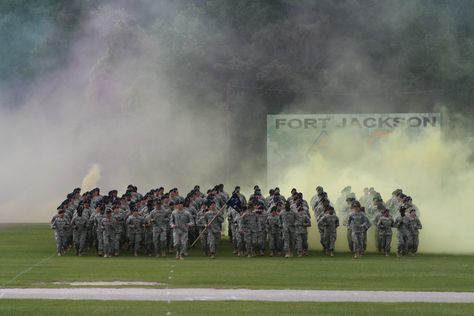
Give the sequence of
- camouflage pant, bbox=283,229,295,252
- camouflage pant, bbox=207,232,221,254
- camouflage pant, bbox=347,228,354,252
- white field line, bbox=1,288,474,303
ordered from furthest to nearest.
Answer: camouflage pant, bbox=347,228,354,252, camouflage pant, bbox=283,229,295,252, camouflage pant, bbox=207,232,221,254, white field line, bbox=1,288,474,303

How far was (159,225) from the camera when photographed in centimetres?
3256

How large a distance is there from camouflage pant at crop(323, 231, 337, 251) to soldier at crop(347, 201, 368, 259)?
2.05 ft

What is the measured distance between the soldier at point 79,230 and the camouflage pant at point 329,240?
7027 mm

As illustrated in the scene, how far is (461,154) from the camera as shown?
45.1 m

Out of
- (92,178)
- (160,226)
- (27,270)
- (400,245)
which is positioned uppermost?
(92,178)

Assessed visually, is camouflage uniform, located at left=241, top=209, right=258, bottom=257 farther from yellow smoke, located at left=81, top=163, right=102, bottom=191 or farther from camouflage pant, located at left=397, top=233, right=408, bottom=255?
yellow smoke, located at left=81, top=163, right=102, bottom=191

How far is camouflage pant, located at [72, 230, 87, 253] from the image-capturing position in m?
32.8

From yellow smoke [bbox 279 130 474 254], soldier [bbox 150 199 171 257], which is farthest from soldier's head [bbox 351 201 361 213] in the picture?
yellow smoke [bbox 279 130 474 254]

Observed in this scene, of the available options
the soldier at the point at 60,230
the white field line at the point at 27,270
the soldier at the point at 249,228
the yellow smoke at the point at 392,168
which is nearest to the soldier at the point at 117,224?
the soldier at the point at 60,230

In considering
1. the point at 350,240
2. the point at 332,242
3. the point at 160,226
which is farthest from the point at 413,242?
the point at 160,226

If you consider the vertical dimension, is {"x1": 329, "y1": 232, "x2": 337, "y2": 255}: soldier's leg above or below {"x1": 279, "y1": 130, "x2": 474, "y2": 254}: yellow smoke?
below

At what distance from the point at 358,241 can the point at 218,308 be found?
1187cm

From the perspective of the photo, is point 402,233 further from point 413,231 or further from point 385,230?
point 385,230

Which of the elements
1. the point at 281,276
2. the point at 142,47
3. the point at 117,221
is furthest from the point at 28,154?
the point at 281,276
